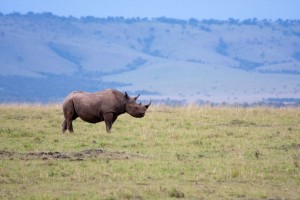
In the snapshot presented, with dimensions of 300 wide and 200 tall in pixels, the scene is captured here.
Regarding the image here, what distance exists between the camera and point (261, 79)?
134 metres

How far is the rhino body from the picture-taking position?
2095 centimetres

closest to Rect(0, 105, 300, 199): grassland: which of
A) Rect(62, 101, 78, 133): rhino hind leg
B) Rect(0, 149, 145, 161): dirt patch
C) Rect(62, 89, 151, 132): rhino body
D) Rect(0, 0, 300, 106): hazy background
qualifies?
Rect(0, 149, 145, 161): dirt patch

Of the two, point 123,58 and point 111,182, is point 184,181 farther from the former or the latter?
point 123,58

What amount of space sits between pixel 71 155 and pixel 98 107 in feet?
16.7

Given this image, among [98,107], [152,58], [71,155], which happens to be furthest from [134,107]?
[152,58]

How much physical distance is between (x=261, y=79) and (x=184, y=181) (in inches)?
4780

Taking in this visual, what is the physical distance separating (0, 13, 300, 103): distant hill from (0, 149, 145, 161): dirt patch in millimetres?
87080

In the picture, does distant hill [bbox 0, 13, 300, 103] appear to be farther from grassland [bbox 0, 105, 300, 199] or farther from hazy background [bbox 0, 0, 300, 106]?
grassland [bbox 0, 105, 300, 199]

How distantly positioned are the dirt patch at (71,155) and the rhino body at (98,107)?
14.6 ft

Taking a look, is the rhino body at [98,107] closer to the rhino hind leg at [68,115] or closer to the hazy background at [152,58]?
the rhino hind leg at [68,115]

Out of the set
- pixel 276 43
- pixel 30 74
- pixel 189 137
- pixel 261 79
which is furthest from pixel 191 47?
pixel 189 137

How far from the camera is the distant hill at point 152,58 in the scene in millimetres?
123188

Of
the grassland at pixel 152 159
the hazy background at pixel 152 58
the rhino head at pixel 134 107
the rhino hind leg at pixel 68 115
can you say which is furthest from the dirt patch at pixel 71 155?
the hazy background at pixel 152 58

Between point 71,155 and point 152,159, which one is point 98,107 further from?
point 152,159
